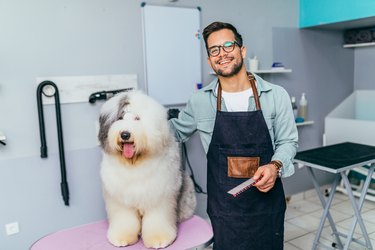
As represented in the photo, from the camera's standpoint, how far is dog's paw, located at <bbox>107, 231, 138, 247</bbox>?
151 cm

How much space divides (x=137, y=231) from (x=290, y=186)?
2.42 meters

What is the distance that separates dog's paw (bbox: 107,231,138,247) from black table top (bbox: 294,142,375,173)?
1.35 m

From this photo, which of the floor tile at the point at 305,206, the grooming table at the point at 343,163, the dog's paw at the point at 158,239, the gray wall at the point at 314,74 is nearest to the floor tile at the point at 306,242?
the grooming table at the point at 343,163

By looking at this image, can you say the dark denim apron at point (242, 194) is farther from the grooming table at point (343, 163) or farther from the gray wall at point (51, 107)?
the gray wall at point (51, 107)

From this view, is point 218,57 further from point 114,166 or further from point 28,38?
point 28,38

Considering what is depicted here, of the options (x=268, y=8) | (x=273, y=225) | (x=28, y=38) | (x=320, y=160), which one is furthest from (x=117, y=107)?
(x=268, y=8)

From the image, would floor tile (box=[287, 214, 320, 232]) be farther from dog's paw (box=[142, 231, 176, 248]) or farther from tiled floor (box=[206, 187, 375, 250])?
dog's paw (box=[142, 231, 176, 248])

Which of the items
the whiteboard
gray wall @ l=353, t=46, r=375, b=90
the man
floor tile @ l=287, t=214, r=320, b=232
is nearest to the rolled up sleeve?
the man

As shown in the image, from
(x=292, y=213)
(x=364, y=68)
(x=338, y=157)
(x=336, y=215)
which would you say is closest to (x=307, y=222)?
(x=292, y=213)

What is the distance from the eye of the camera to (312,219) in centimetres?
324

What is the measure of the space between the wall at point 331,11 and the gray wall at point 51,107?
4.56 ft

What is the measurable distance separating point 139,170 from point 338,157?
1.60m

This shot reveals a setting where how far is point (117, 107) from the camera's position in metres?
1.46

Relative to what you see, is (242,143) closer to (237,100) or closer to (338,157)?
(237,100)
